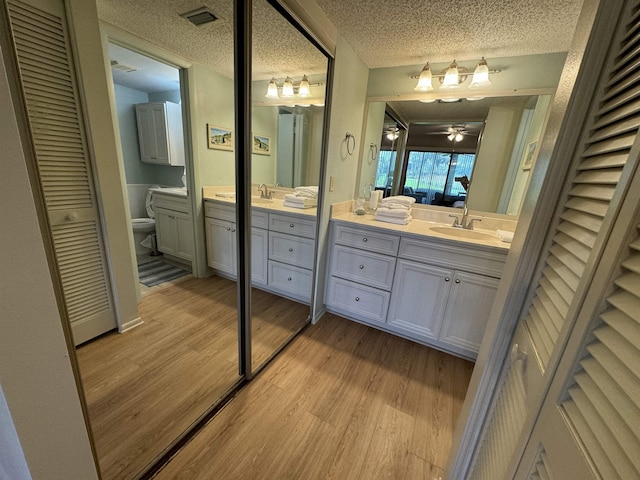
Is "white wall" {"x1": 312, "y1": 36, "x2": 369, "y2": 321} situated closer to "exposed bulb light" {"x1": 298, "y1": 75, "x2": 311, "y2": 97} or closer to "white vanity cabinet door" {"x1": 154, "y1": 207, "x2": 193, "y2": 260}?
"exposed bulb light" {"x1": 298, "y1": 75, "x2": 311, "y2": 97}

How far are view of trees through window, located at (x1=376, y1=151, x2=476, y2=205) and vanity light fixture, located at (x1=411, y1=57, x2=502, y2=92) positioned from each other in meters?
0.51

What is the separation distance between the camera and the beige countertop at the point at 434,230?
1.66 meters

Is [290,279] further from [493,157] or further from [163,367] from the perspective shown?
[493,157]

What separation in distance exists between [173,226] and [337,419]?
7.94 feet

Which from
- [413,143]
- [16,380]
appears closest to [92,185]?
[16,380]

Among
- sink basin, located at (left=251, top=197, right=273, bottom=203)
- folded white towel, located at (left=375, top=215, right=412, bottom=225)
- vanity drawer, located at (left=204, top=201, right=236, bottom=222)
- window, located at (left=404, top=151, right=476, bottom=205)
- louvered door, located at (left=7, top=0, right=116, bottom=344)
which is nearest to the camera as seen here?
louvered door, located at (left=7, top=0, right=116, bottom=344)

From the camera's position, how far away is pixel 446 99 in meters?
1.99

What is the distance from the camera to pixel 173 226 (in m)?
2.66

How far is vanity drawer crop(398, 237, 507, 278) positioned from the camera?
1.60 metres

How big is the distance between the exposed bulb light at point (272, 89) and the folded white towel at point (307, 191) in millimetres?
788

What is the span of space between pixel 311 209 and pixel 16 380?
5.94 feet

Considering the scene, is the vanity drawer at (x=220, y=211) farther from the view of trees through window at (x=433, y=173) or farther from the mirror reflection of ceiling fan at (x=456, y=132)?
the mirror reflection of ceiling fan at (x=456, y=132)

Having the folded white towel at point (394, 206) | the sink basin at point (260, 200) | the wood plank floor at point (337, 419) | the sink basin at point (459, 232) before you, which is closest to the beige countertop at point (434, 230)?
the sink basin at point (459, 232)

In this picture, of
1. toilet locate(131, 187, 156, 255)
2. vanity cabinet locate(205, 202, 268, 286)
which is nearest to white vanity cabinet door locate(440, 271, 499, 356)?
vanity cabinet locate(205, 202, 268, 286)
